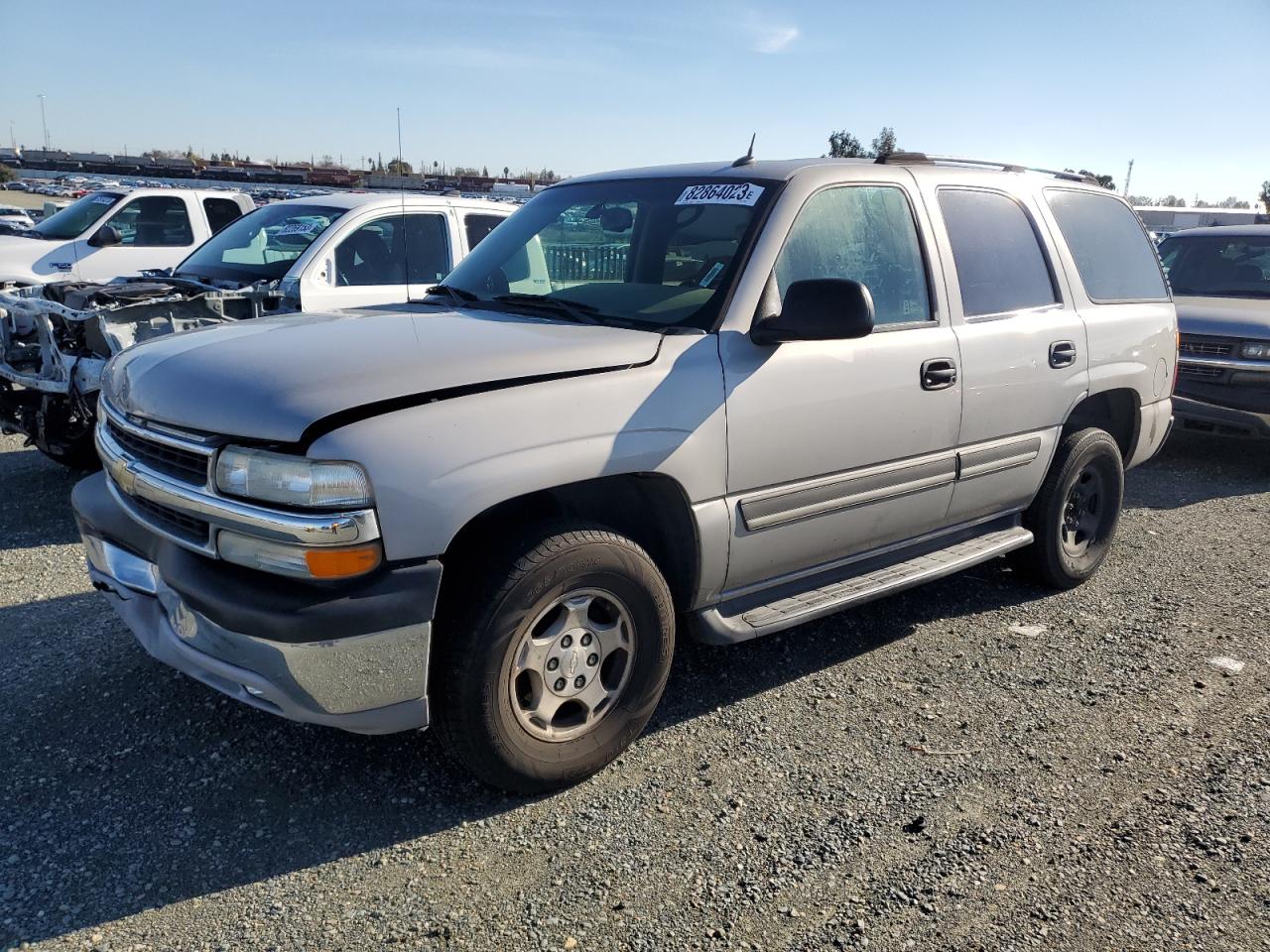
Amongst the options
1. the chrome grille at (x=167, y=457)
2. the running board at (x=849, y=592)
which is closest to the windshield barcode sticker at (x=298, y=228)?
the chrome grille at (x=167, y=457)

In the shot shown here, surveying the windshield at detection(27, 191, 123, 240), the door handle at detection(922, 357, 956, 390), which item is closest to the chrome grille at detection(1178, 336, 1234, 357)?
the door handle at detection(922, 357, 956, 390)

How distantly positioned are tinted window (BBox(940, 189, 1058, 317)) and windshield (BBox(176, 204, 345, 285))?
492cm

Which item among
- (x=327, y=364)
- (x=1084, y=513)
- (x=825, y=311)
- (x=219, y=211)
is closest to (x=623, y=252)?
(x=825, y=311)

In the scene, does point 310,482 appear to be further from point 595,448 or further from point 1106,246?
point 1106,246

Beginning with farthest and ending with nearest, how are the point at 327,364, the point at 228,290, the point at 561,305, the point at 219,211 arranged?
the point at 219,211
the point at 228,290
the point at 561,305
the point at 327,364

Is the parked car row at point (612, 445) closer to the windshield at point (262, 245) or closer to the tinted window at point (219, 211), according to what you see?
the windshield at point (262, 245)

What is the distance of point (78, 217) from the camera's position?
11211 millimetres

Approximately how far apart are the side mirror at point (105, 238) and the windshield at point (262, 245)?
2.95 meters

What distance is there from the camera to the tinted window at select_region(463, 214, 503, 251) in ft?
26.4

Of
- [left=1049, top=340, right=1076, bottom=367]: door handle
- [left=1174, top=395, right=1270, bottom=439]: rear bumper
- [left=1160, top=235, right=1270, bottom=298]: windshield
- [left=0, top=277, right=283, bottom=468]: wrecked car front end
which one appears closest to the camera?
[left=1049, top=340, right=1076, bottom=367]: door handle

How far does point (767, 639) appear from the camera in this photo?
14.6 ft

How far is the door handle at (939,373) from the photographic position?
A: 13.0 feet

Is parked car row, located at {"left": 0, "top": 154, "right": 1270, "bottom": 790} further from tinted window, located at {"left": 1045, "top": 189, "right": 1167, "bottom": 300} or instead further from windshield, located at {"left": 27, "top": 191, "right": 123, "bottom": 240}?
windshield, located at {"left": 27, "top": 191, "right": 123, "bottom": 240}

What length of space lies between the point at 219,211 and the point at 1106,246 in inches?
371
